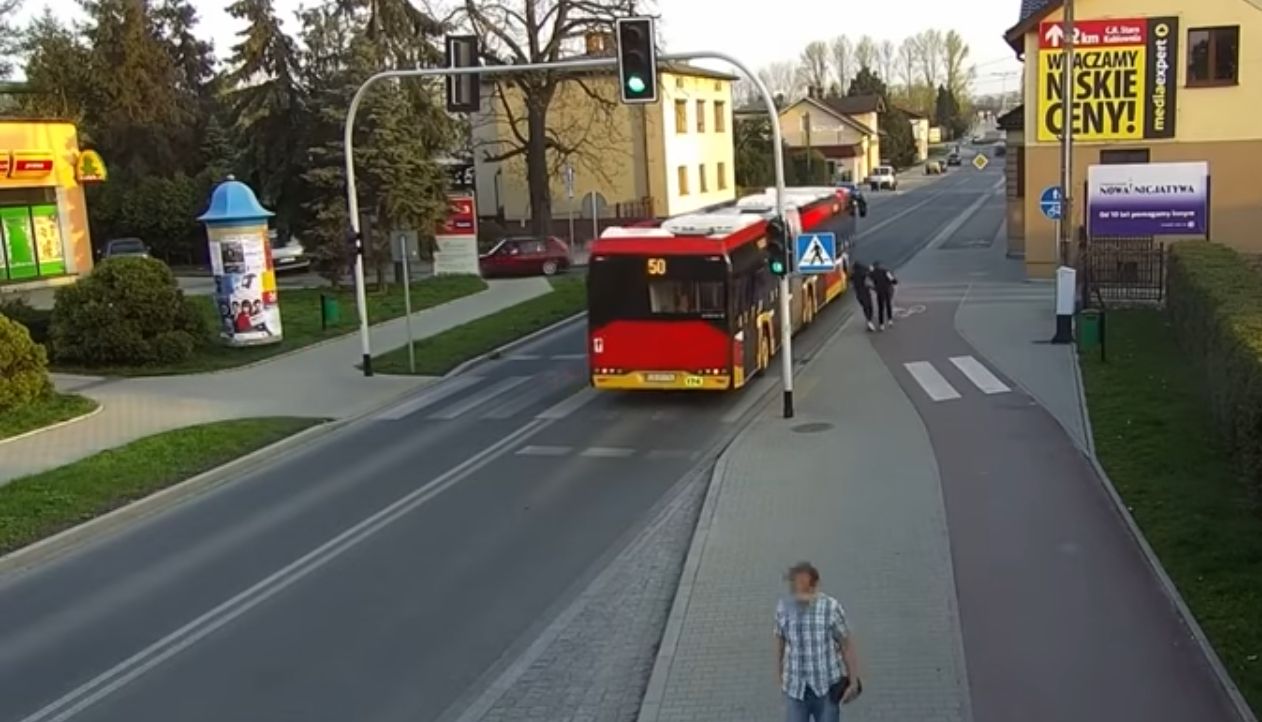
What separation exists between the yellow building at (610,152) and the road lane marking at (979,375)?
3289cm

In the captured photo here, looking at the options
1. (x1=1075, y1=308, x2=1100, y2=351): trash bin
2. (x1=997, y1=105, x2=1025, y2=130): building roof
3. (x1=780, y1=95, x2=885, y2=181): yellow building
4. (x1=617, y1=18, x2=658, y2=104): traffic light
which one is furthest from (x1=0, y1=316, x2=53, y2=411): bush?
(x1=780, y1=95, x2=885, y2=181): yellow building

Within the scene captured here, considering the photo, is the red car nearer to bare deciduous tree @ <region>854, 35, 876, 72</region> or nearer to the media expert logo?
the media expert logo

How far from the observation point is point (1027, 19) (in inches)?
1234

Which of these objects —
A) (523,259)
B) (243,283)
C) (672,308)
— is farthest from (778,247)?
(523,259)

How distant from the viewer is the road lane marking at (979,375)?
19000 millimetres

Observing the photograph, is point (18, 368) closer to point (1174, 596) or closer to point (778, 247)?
point (778, 247)

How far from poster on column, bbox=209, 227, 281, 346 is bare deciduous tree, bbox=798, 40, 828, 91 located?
5520 inches

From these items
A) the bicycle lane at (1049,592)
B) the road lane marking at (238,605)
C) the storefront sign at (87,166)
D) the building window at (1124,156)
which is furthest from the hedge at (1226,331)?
the storefront sign at (87,166)

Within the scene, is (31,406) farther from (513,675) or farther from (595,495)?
(513,675)

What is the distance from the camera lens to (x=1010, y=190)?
41.2 meters

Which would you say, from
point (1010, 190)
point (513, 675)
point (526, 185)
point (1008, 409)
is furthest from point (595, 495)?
point (526, 185)

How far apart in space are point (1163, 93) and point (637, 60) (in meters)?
19.4

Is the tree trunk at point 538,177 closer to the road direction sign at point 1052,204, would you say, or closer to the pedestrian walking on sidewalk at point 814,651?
the road direction sign at point 1052,204

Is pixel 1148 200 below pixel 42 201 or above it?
below
